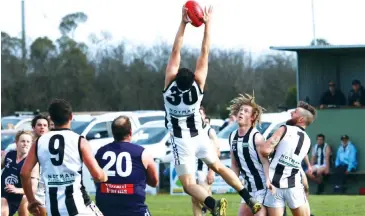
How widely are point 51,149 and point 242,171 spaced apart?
3644 millimetres

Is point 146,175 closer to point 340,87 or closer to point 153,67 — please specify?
point 340,87

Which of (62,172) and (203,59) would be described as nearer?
(62,172)

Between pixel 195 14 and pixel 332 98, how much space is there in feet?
57.6

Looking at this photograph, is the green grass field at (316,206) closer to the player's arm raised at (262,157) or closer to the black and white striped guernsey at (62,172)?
the player's arm raised at (262,157)

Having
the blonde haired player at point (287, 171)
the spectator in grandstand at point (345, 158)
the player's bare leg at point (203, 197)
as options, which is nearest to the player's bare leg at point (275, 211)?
the blonde haired player at point (287, 171)

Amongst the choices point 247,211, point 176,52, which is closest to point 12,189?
point 247,211

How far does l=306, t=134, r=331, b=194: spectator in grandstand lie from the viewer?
2864 cm

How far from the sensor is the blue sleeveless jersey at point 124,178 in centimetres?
1142

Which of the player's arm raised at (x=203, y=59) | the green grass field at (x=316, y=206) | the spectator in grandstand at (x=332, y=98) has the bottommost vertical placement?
the green grass field at (x=316, y=206)

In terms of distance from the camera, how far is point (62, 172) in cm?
1044

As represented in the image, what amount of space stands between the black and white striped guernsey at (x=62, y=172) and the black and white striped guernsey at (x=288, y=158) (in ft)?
11.0

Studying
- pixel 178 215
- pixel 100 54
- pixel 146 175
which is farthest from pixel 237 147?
pixel 100 54

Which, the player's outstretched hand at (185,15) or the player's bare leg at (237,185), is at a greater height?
the player's outstretched hand at (185,15)

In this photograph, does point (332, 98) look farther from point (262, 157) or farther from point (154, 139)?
point (262, 157)
